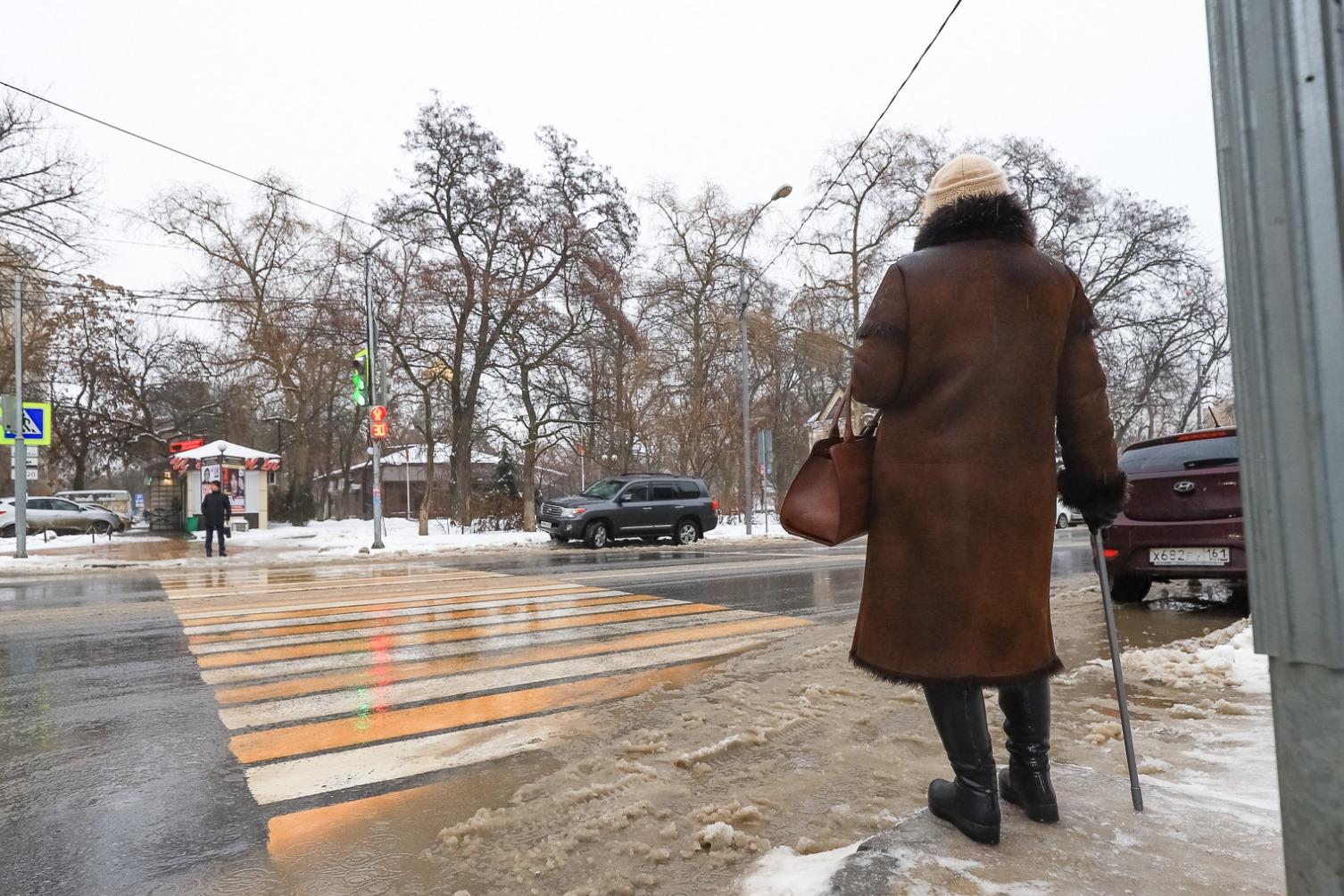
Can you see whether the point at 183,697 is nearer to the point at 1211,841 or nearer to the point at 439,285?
the point at 1211,841

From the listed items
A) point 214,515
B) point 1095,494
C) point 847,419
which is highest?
point 847,419

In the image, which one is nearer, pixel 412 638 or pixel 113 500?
pixel 412 638

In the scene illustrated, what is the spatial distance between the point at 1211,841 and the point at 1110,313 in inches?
1317

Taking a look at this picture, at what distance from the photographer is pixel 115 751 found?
12.1 ft

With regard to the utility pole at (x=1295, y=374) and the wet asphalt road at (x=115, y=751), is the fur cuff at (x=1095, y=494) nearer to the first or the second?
the utility pole at (x=1295, y=374)

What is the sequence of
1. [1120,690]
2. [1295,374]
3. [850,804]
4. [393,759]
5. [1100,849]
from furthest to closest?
[393,759] < [850,804] < [1120,690] < [1100,849] < [1295,374]

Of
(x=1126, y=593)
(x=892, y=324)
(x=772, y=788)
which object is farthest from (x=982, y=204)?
(x=1126, y=593)

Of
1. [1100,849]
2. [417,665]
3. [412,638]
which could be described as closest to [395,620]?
[412,638]

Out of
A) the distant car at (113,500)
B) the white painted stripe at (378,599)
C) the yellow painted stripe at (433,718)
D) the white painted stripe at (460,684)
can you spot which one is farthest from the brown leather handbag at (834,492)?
the distant car at (113,500)

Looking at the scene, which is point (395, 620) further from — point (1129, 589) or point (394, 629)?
point (1129, 589)

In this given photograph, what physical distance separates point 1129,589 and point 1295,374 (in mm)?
7566

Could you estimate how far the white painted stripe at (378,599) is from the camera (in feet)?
25.9

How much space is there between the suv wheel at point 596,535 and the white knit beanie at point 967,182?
16641 mm

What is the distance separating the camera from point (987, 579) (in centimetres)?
215
